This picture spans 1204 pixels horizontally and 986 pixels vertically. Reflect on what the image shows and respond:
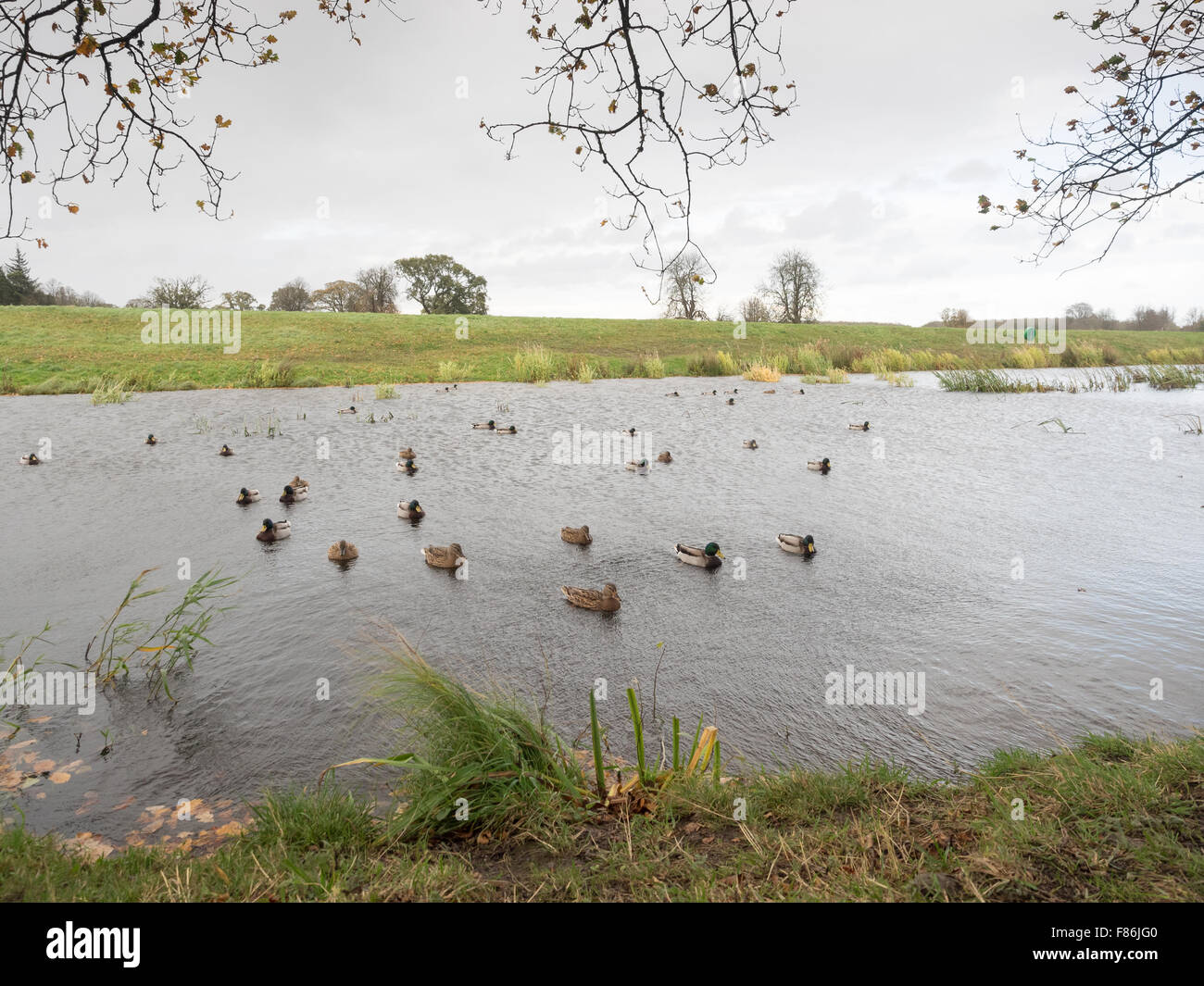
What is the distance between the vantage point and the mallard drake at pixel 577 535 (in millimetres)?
9523

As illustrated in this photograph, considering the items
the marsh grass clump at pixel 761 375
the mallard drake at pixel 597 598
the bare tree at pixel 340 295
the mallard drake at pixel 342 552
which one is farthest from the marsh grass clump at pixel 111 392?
the bare tree at pixel 340 295

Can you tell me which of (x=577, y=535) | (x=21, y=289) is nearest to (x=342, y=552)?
(x=577, y=535)

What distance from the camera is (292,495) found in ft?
39.0

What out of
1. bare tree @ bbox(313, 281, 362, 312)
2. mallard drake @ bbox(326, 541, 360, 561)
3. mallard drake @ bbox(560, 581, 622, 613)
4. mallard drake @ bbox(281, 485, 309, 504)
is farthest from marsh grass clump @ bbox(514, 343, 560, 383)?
bare tree @ bbox(313, 281, 362, 312)

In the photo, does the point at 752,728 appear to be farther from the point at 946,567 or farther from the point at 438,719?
the point at 946,567

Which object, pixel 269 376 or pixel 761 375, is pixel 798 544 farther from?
pixel 269 376

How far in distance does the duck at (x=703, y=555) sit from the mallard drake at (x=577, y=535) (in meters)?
1.40

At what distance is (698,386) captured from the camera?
3073 centimetres

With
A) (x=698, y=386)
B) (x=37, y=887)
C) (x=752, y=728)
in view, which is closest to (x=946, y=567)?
(x=752, y=728)

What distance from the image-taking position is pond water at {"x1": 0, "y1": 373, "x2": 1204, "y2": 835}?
16.8 feet

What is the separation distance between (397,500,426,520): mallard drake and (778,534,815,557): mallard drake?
5.77 m
